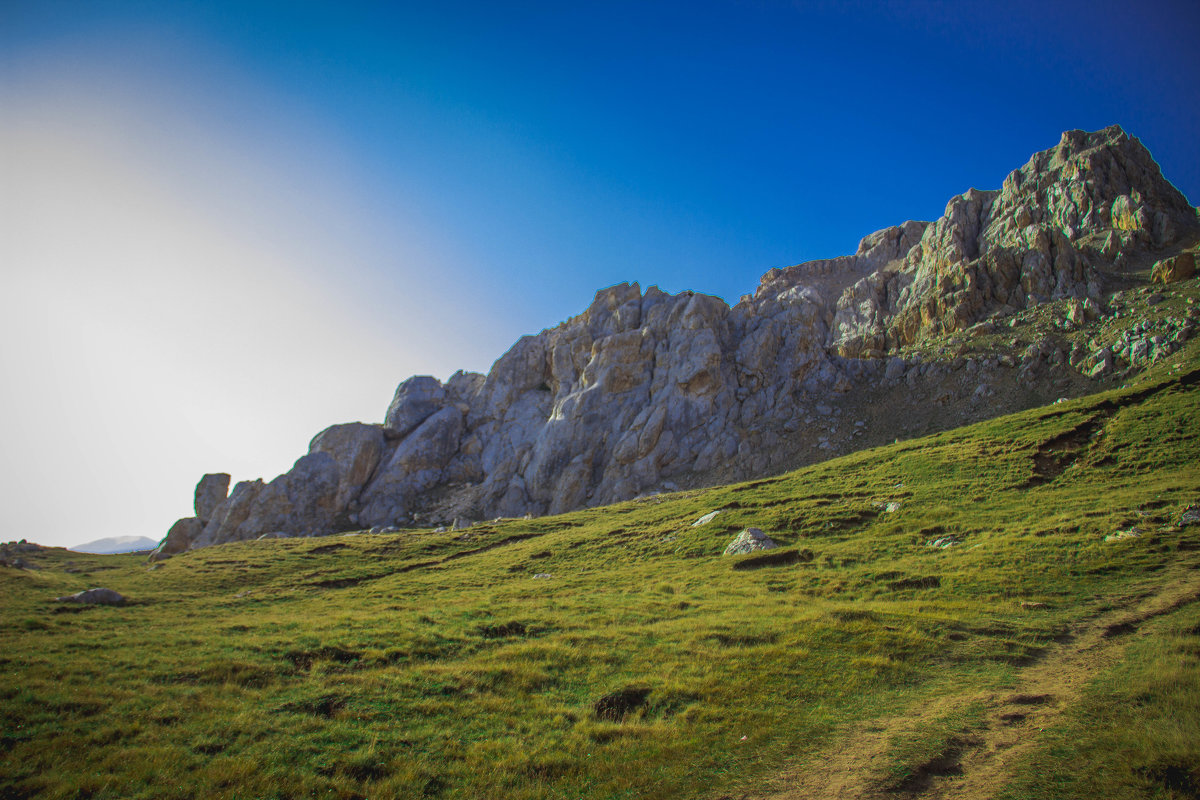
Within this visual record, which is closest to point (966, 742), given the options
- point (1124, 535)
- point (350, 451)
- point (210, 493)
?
point (1124, 535)

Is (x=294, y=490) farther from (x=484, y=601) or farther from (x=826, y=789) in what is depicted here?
(x=826, y=789)

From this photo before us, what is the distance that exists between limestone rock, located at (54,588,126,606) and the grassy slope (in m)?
1.56

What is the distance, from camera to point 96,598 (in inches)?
1240

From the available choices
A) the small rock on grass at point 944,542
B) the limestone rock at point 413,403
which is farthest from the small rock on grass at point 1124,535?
the limestone rock at point 413,403

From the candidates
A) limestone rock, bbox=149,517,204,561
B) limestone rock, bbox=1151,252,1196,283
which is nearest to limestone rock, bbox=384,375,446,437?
limestone rock, bbox=149,517,204,561

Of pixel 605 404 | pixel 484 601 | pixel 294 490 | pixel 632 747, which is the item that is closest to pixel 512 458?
pixel 605 404

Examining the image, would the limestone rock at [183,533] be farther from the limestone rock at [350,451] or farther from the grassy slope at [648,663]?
the grassy slope at [648,663]

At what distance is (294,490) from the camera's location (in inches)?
4149

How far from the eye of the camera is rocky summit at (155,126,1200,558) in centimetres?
8062

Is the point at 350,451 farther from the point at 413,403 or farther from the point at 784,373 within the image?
the point at 784,373

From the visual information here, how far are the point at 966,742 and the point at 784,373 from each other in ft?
325

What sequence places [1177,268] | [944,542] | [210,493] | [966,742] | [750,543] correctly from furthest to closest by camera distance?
[210,493]
[1177,268]
[750,543]
[944,542]
[966,742]

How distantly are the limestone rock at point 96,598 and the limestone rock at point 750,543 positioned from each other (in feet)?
138

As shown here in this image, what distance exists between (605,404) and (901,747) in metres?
98.5
